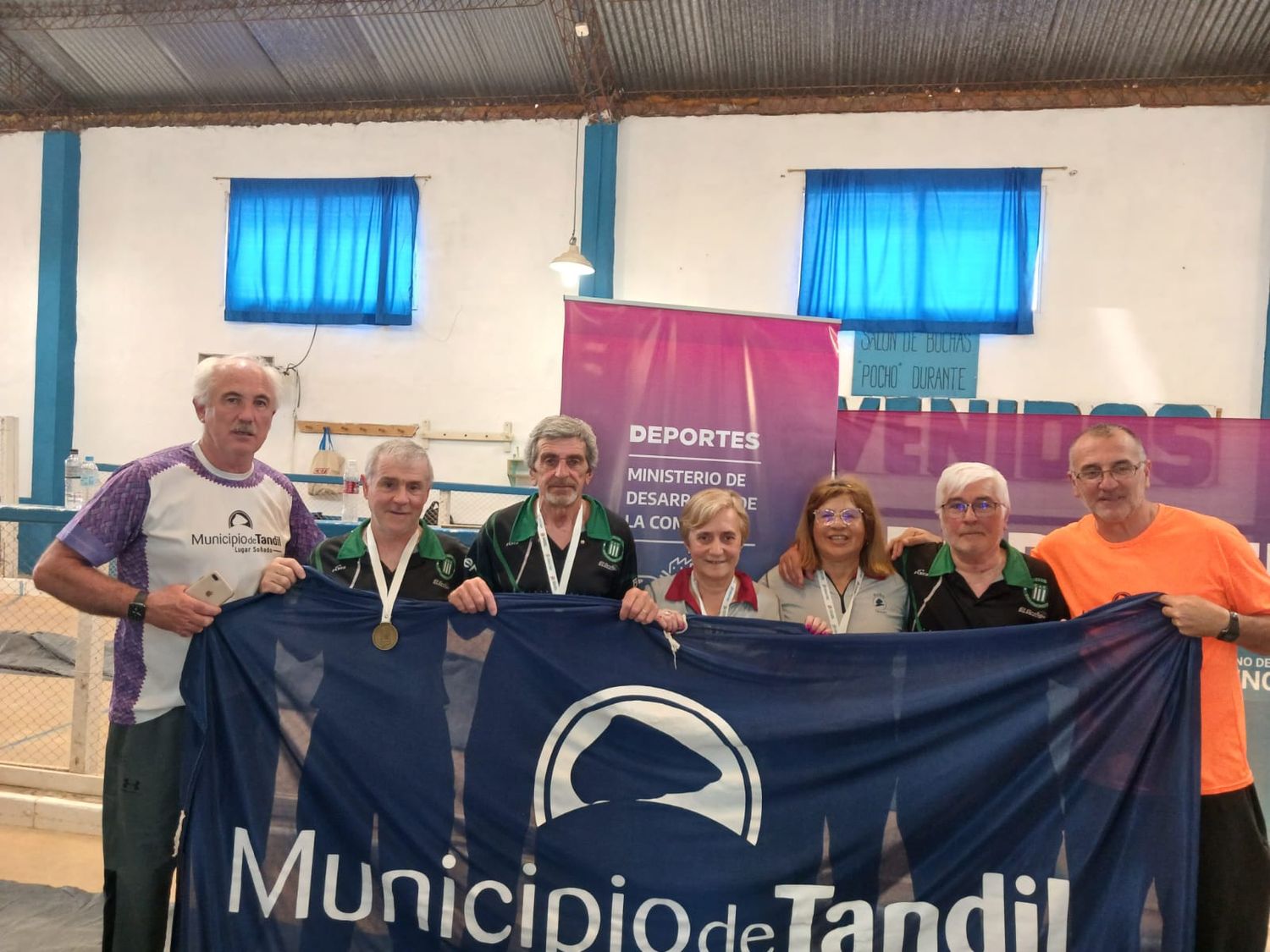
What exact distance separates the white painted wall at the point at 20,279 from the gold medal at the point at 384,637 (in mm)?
10065

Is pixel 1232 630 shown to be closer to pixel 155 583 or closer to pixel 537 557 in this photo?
pixel 537 557

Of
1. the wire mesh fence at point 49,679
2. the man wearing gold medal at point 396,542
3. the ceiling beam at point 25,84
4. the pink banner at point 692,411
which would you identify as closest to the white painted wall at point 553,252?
the ceiling beam at point 25,84

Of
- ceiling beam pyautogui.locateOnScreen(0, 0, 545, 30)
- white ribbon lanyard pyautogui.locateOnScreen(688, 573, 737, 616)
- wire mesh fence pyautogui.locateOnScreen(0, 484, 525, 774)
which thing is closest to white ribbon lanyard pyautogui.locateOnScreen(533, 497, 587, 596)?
white ribbon lanyard pyautogui.locateOnScreen(688, 573, 737, 616)

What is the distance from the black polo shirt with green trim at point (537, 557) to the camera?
234 centimetres

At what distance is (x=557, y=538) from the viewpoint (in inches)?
94.2

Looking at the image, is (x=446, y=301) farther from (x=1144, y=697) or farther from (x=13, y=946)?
(x=1144, y=697)

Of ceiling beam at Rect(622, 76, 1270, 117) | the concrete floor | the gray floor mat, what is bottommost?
the concrete floor

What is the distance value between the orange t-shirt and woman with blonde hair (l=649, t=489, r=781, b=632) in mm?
824

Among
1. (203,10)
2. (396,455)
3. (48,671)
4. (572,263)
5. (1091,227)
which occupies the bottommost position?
(48,671)

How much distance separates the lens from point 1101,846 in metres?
1.85

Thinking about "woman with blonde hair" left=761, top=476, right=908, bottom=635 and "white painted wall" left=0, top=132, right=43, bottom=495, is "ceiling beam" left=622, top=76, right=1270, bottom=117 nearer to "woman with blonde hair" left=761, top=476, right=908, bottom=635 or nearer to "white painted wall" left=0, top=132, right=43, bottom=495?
"woman with blonde hair" left=761, top=476, right=908, bottom=635

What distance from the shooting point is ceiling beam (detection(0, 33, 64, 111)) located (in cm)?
906

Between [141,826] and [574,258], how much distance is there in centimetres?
643

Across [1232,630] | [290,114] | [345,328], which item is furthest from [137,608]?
[290,114]
